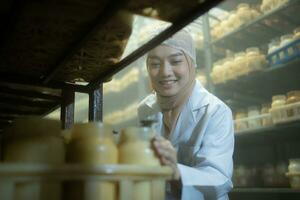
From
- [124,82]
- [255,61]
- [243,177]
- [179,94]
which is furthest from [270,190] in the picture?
[124,82]

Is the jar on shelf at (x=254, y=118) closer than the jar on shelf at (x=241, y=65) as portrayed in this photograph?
Yes

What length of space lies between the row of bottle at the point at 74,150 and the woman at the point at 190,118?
2.01ft

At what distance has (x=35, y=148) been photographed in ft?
1.75

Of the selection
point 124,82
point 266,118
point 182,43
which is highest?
point 124,82

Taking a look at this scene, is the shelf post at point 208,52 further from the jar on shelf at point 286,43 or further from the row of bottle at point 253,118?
the jar on shelf at point 286,43

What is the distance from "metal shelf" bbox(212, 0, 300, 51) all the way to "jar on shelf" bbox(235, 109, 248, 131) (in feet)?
2.22

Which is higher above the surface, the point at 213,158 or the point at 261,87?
the point at 261,87

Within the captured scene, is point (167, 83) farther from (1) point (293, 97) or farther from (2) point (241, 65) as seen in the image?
(2) point (241, 65)

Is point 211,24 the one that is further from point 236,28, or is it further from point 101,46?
point 101,46

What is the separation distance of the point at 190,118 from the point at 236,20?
5.30ft

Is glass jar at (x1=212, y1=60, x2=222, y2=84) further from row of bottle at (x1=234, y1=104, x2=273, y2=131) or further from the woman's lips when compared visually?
the woman's lips

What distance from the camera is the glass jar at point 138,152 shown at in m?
0.55

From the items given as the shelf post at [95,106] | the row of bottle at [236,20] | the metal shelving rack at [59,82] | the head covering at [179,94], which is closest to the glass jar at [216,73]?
the row of bottle at [236,20]

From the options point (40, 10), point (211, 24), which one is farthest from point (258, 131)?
point (40, 10)
